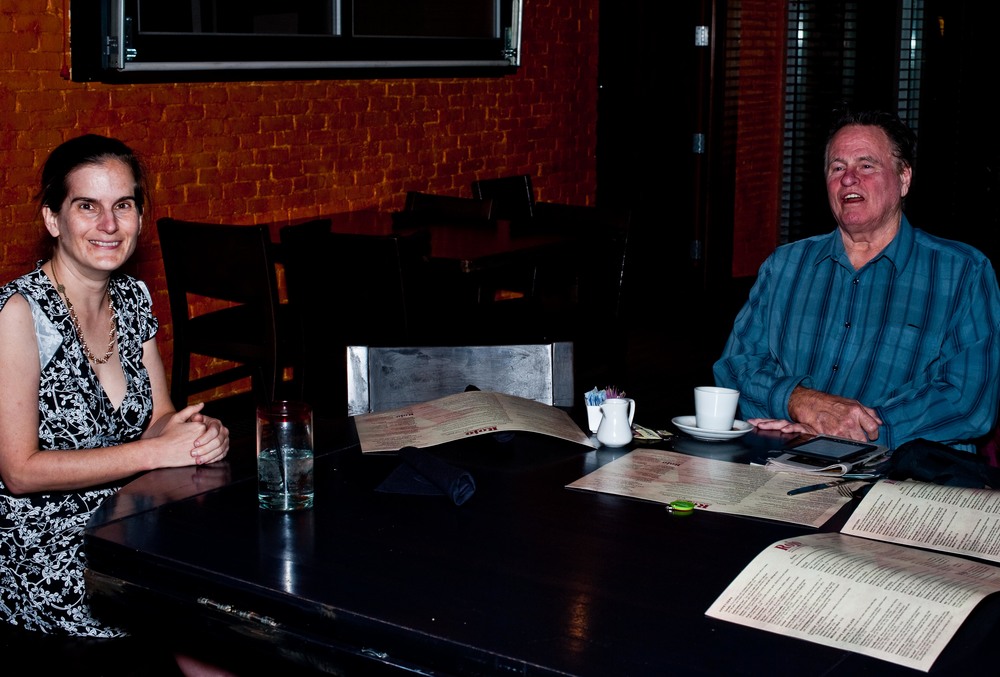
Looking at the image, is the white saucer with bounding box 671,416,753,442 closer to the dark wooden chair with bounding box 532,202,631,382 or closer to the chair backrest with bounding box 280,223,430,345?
the chair backrest with bounding box 280,223,430,345

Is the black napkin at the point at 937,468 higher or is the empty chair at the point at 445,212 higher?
the empty chair at the point at 445,212

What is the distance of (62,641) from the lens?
2.02 m

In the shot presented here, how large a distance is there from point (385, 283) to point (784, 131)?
5.47m

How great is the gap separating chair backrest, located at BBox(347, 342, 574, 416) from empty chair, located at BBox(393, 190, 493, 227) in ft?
8.52

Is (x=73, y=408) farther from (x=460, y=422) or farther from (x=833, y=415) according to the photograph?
(x=833, y=415)

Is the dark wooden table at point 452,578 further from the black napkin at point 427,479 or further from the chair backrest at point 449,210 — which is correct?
the chair backrest at point 449,210

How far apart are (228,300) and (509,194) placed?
2.48m

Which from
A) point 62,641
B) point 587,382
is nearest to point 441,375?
point 62,641

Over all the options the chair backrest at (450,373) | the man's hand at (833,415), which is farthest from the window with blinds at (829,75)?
the chair backrest at (450,373)

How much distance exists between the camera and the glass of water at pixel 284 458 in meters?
1.73

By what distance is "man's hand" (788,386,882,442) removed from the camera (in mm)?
2393

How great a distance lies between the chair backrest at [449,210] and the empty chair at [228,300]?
1.00 m

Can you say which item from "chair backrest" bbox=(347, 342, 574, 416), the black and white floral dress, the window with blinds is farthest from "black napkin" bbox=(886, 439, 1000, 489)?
the window with blinds

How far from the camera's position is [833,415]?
2447mm
